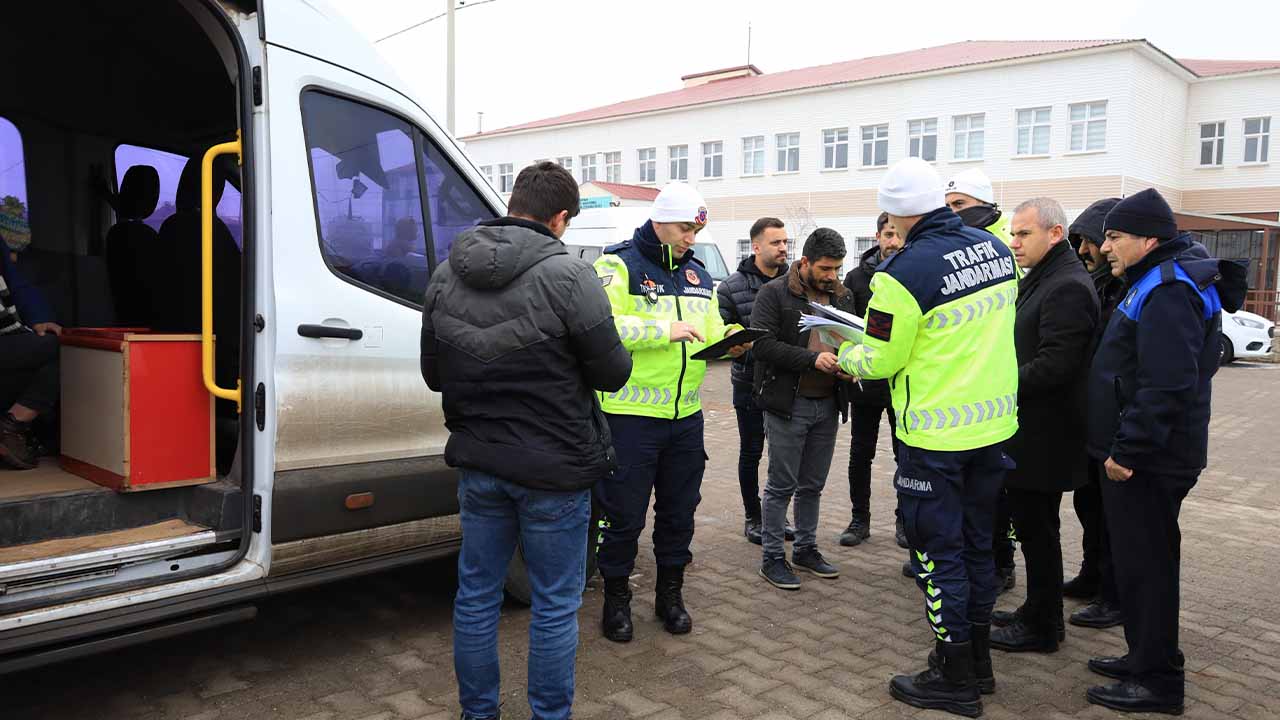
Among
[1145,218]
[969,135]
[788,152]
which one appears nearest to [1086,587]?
[1145,218]

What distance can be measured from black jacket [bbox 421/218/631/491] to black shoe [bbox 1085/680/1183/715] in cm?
224

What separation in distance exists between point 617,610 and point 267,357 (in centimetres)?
190

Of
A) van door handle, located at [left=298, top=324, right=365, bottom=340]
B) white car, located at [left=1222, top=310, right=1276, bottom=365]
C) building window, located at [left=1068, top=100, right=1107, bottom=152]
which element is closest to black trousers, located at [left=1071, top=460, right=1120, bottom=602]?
van door handle, located at [left=298, top=324, right=365, bottom=340]

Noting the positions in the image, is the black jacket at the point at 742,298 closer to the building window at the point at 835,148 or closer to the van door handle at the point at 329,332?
the van door handle at the point at 329,332

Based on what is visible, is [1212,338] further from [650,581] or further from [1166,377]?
[650,581]

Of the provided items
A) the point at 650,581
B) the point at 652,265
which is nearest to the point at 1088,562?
the point at 650,581

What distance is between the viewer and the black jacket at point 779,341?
524 centimetres

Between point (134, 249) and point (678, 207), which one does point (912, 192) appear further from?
point (134, 249)

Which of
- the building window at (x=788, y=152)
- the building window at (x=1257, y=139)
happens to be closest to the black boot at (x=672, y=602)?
the building window at (x=788, y=152)

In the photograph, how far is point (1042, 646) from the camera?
4328 millimetres

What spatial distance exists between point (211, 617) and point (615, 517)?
168 cm

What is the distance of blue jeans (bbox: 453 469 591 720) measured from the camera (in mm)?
3148

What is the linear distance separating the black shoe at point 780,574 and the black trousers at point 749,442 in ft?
2.73

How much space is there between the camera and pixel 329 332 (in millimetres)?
3695
